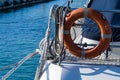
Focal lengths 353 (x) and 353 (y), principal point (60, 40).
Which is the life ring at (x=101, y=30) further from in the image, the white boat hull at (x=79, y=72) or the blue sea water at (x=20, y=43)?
the blue sea water at (x=20, y=43)

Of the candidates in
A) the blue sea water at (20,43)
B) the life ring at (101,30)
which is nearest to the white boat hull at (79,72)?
the life ring at (101,30)

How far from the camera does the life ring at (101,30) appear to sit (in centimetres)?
512

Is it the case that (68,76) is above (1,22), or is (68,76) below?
above

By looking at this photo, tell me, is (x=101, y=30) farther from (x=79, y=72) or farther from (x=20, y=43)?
(x=20, y=43)

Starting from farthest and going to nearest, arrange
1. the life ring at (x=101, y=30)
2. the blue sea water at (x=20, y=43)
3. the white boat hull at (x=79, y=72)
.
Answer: the blue sea water at (x=20, y=43)
the life ring at (x=101, y=30)
the white boat hull at (x=79, y=72)

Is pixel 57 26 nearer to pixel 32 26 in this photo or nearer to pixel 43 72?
pixel 43 72

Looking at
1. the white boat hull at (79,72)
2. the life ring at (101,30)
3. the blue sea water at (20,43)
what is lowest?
the blue sea water at (20,43)

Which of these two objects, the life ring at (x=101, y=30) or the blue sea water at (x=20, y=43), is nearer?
the life ring at (x=101, y=30)

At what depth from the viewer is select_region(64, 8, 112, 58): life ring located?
512 centimetres

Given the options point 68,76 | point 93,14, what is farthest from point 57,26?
point 68,76

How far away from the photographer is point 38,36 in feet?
66.1

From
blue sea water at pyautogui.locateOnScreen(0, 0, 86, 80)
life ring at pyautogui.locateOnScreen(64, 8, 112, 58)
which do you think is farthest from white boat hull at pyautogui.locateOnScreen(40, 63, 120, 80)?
blue sea water at pyautogui.locateOnScreen(0, 0, 86, 80)

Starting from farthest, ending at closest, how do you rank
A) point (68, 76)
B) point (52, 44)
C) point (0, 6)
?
point (0, 6) < point (52, 44) < point (68, 76)

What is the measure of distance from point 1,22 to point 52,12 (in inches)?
883
